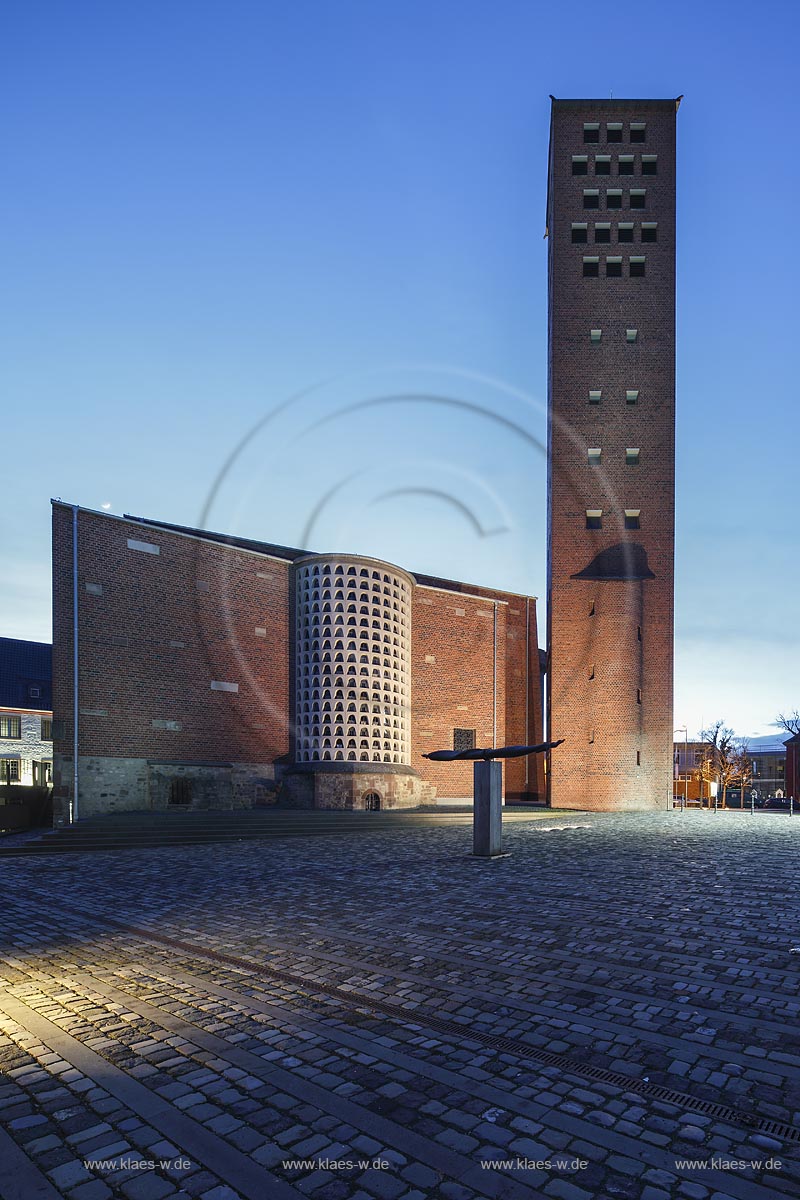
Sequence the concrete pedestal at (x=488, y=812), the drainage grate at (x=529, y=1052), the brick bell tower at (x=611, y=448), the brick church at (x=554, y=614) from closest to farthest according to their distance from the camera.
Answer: the drainage grate at (x=529, y=1052), the concrete pedestal at (x=488, y=812), the brick church at (x=554, y=614), the brick bell tower at (x=611, y=448)

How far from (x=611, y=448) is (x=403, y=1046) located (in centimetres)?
3287

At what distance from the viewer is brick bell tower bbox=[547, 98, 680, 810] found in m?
34.2

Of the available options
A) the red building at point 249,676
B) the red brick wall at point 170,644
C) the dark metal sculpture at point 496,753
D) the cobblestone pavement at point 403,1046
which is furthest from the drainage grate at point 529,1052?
the red brick wall at point 170,644

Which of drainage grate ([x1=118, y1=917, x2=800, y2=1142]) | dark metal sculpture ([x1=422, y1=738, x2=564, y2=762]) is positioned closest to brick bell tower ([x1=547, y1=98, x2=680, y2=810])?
dark metal sculpture ([x1=422, y1=738, x2=564, y2=762])

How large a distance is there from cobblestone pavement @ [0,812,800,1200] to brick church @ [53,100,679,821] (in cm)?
1912

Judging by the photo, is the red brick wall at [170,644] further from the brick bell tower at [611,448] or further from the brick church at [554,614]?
the brick bell tower at [611,448]

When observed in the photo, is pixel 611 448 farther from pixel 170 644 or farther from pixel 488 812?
pixel 488 812

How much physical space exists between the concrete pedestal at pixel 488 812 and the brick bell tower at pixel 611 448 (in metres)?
19.7

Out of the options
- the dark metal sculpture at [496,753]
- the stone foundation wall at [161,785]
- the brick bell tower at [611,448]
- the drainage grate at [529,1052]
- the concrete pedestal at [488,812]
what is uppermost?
the brick bell tower at [611,448]

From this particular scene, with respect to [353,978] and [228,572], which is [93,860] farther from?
[228,572]

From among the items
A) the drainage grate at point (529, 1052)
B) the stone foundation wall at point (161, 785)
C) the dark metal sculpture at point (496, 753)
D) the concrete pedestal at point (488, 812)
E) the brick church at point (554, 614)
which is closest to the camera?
the drainage grate at point (529, 1052)

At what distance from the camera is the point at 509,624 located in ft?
139

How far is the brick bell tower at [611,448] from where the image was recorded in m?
34.2

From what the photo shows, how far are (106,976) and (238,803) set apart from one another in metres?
23.3
